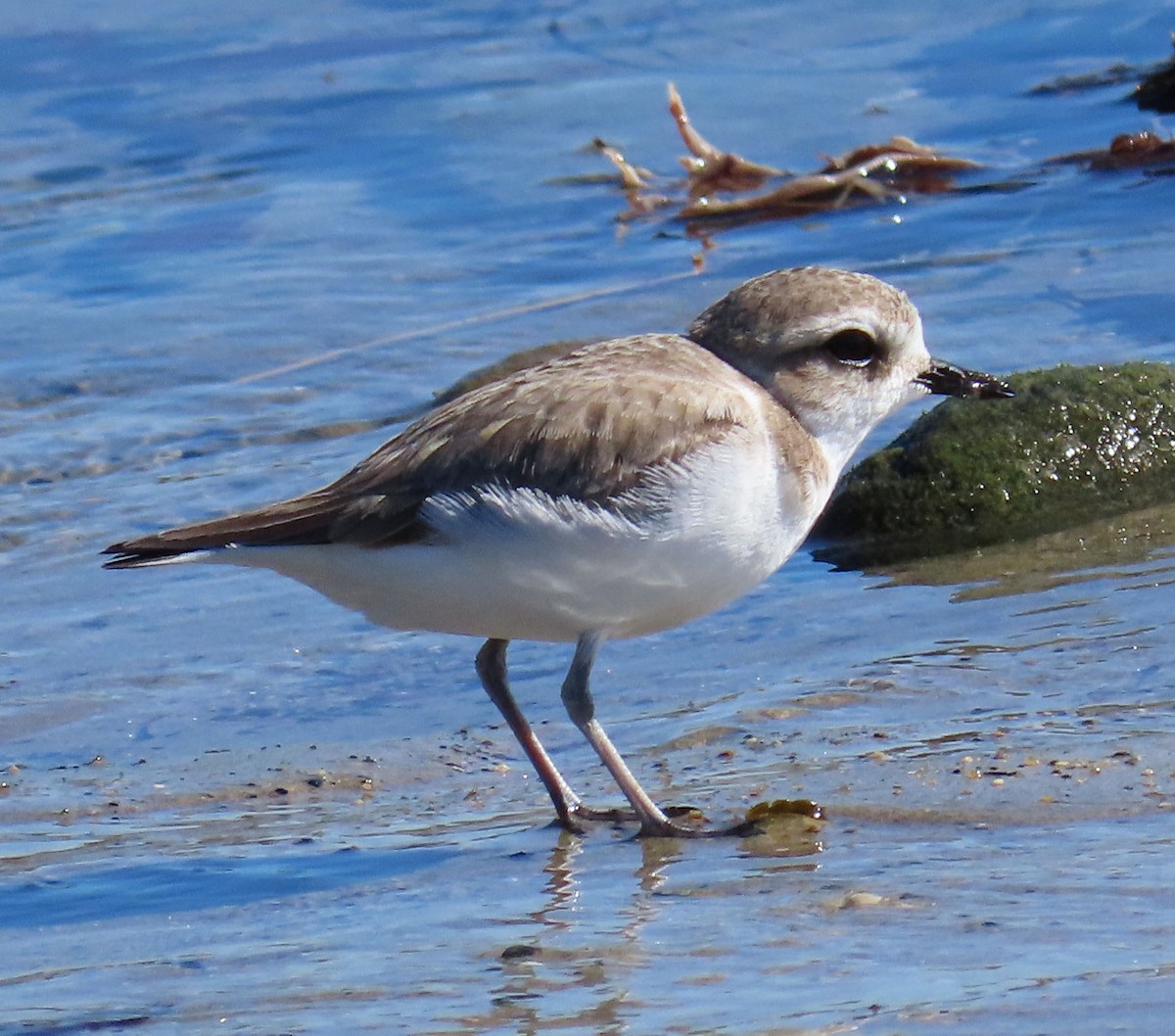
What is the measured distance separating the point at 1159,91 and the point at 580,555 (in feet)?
31.7

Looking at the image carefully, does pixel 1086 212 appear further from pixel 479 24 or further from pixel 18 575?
pixel 479 24

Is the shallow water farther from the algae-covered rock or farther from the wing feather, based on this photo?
the wing feather

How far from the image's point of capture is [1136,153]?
11781 mm

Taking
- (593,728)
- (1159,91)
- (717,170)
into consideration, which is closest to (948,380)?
(593,728)

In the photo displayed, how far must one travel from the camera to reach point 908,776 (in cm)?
516

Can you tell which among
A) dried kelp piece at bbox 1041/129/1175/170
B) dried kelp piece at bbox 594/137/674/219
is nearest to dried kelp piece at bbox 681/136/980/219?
dried kelp piece at bbox 594/137/674/219

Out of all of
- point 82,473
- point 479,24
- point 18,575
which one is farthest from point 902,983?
point 479,24

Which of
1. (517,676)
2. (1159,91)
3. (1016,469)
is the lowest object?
(517,676)

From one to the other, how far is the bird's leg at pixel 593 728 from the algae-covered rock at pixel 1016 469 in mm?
2005

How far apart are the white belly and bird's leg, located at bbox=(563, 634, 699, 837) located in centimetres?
12

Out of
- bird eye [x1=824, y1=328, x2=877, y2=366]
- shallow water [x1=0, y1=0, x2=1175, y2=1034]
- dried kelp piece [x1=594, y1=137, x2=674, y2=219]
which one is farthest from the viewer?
dried kelp piece [x1=594, y1=137, x2=674, y2=219]

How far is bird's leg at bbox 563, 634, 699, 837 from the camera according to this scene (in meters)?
5.20

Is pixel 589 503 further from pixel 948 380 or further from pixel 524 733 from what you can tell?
pixel 948 380

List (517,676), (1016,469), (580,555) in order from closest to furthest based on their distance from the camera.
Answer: (580,555)
(517,676)
(1016,469)
